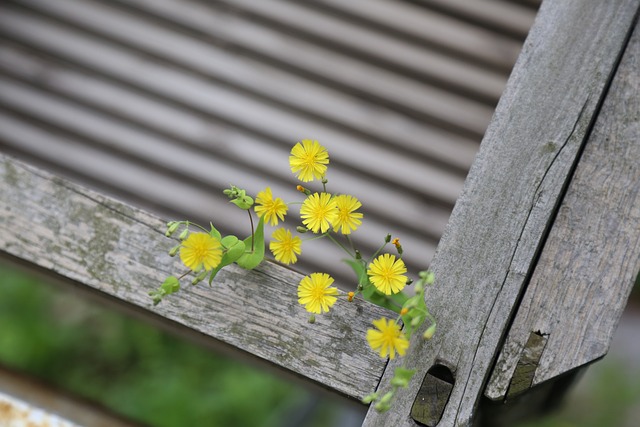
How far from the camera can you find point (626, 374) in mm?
3057

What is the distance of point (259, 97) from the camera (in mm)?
2211

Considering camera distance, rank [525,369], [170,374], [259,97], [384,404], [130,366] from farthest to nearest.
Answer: [130,366]
[170,374]
[259,97]
[525,369]
[384,404]

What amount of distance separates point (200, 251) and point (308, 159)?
240 millimetres

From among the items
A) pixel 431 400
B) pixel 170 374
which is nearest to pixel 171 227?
pixel 431 400

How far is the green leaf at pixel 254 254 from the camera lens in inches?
46.8

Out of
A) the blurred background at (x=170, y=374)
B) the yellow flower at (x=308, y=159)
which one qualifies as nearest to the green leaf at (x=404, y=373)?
the yellow flower at (x=308, y=159)

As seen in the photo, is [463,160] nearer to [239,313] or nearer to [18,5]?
[239,313]

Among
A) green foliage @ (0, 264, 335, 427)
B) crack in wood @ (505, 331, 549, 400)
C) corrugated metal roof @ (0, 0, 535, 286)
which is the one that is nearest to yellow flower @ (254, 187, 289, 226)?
crack in wood @ (505, 331, 549, 400)

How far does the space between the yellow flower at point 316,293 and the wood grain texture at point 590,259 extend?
30 cm

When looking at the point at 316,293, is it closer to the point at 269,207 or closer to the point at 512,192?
the point at 269,207

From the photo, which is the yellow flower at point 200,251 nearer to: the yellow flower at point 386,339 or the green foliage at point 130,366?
the yellow flower at point 386,339

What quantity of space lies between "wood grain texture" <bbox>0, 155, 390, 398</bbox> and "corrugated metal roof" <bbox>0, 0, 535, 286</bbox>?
3.12 feet

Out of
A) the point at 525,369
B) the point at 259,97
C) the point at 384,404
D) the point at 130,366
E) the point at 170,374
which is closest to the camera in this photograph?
the point at 384,404

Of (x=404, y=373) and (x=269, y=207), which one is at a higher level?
(x=269, y=207)
